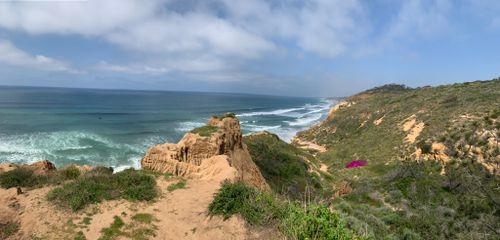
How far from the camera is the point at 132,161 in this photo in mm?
44594

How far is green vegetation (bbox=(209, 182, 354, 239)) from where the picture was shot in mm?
9320

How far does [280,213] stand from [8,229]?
917 centimetres

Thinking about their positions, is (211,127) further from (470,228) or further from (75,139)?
(75,139)

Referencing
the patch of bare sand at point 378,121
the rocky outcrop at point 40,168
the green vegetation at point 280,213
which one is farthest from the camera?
the patch of bare sand at point 378,121

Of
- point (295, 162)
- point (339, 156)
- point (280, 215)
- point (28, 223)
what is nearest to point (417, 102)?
point (339, 156)

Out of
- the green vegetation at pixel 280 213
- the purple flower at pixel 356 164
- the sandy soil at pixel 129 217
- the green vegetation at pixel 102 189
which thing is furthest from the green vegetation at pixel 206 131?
the purple flower at pixel 356 164

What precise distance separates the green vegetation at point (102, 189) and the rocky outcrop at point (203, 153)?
1.86 metres

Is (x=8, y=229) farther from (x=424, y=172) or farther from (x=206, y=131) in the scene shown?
(x=424, y=172)

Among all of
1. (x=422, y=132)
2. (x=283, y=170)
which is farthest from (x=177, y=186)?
(x=422, y=132)

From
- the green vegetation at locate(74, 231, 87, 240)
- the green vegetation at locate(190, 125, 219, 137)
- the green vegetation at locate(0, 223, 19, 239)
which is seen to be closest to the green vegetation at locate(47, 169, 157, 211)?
the green vegetation at locate(74, 231, 87, 240)

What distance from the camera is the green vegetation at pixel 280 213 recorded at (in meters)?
9.32

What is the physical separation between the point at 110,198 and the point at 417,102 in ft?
181

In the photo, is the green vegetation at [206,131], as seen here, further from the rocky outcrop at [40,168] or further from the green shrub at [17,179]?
the green shrub at [17,179]

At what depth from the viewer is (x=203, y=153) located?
1920cm
